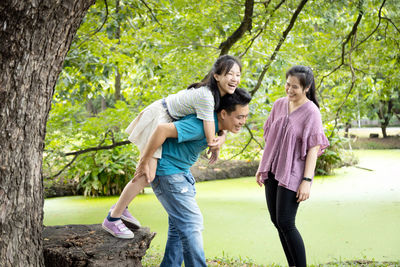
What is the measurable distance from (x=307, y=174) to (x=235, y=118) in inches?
21.1

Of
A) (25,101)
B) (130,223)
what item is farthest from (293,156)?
(25,101)

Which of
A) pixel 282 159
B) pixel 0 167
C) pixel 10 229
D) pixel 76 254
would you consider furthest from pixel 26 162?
pixel 282 159

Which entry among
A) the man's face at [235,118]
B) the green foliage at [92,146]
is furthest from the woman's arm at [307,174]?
the green foliage at [92,146]

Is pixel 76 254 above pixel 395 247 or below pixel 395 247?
above

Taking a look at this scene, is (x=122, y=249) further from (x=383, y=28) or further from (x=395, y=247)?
(x=383, y=28)

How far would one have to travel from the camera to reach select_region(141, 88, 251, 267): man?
6.06 ft

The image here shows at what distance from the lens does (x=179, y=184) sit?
190 centimetres

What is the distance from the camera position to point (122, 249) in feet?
6.95

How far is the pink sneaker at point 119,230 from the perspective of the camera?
7.29ft

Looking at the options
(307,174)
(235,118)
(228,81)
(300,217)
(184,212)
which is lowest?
(300,217)

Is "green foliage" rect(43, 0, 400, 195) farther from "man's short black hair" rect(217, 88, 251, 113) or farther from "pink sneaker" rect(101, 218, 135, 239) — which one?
"man's short black hair" rect(217, 88, 251, 113)

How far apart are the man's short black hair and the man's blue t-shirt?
15 cm

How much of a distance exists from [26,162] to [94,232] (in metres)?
0.67

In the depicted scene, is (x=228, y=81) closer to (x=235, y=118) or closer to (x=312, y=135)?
(x=235, y=118)
